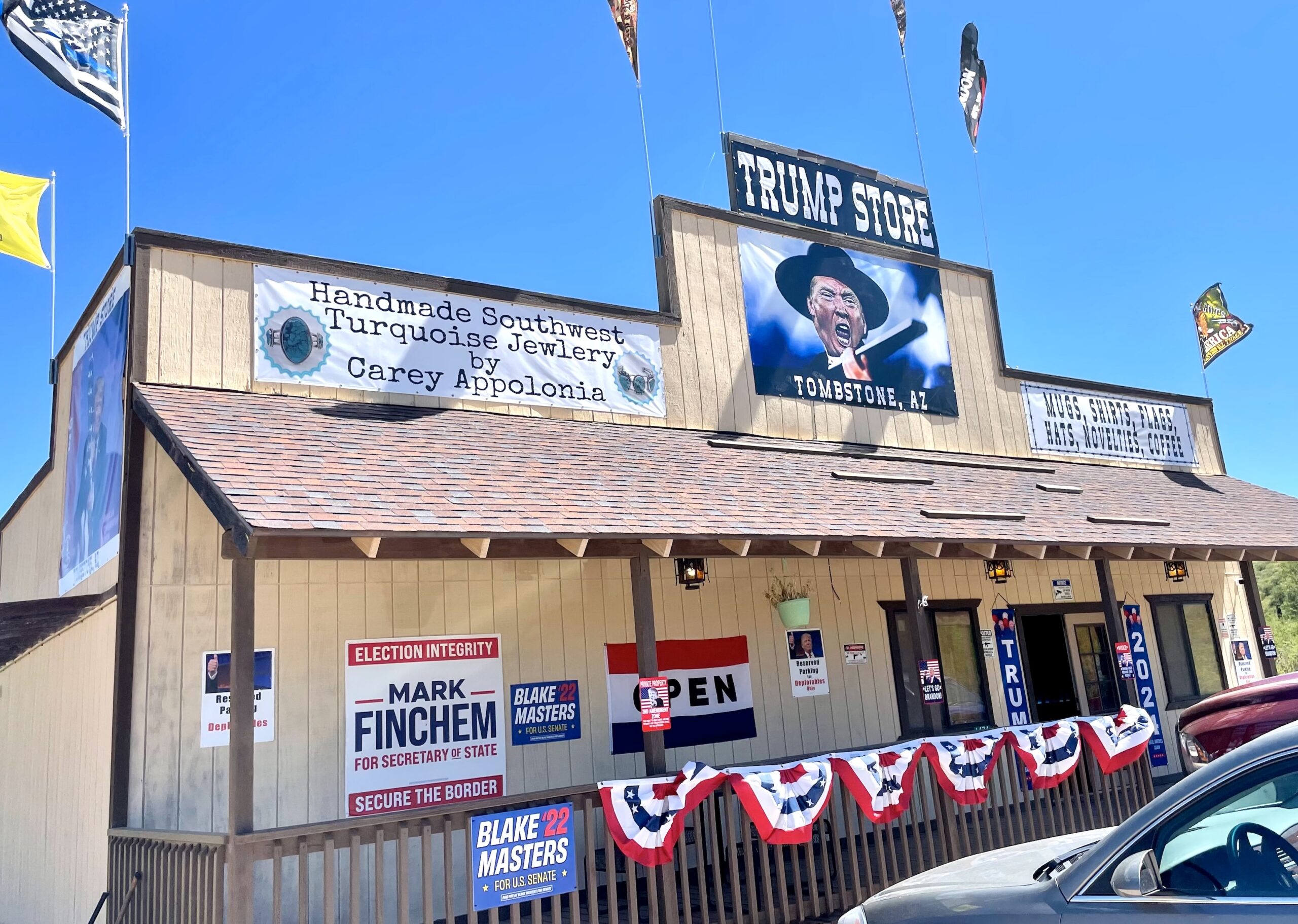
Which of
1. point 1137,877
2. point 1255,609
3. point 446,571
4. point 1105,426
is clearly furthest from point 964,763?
point 1105,426

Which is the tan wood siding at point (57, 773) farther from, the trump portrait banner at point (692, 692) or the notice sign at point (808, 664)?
the notice sign at point (808, 664)

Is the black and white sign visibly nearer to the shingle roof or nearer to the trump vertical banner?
the shingle roof

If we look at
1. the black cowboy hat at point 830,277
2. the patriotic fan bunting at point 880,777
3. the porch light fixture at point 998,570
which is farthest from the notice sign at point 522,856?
the black cowboy hat at point 830,277

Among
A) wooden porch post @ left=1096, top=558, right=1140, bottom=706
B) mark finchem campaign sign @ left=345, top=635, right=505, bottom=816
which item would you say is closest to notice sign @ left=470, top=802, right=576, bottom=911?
mark finchem campaign sign @ left=345, top=635, right=505, bottom=816

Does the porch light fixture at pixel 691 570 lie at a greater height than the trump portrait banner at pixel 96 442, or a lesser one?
lesser

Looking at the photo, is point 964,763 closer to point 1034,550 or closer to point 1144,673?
point 1034,550

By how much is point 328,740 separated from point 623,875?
311 centimetres

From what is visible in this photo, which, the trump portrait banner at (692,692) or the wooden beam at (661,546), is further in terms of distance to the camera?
the trump portrait banner at (692,692)

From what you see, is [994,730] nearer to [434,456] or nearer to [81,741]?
[434,456]

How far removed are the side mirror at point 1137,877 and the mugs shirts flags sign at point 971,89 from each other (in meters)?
13.5

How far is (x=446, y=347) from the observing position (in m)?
9.20

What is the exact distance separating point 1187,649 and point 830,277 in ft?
24.6

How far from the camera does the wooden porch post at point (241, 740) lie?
5.52m

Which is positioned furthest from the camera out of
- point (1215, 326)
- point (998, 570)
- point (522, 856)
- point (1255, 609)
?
point (1215, 326)
